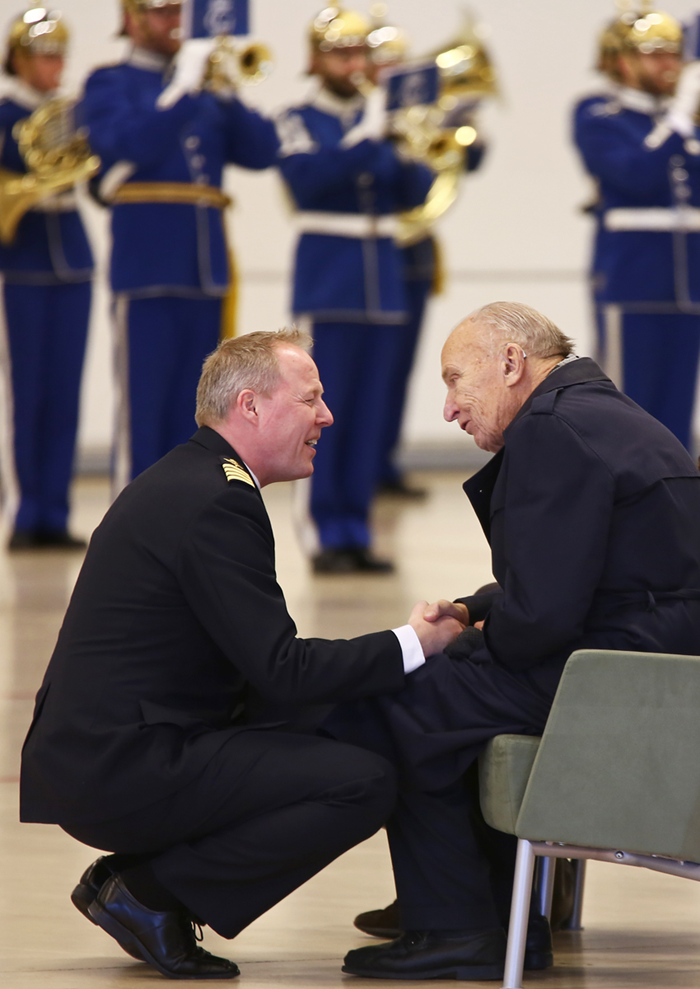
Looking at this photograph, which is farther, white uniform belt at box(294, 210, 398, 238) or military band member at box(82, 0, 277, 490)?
white uniform belt at box(294, 210, 398, 238)

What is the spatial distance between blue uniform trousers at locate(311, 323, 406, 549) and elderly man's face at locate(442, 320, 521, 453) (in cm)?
372

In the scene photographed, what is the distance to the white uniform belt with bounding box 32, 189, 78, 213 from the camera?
657 centimetres

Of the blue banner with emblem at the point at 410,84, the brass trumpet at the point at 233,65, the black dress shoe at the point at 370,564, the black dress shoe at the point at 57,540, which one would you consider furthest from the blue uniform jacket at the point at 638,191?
the black dress shoe at the point at 57,540

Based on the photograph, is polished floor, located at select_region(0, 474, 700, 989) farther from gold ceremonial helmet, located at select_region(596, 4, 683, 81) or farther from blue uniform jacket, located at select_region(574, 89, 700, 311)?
gold ceremonial helmet, located at select_region(596, 4, 683, 81)

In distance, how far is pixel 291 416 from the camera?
98.1 inches

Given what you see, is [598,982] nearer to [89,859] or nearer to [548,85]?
[89,859]

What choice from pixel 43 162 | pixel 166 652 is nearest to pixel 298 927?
pixel 166 652

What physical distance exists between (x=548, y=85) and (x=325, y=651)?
841 cm

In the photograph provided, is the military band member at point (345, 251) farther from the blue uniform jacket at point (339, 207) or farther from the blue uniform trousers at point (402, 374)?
the blue uniform trousers at point (402, 374)

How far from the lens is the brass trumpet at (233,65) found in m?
6.03

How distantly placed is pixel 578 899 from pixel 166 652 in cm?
79

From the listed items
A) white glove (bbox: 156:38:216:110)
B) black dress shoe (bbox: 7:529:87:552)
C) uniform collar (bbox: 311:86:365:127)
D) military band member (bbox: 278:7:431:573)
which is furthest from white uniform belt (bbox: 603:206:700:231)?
black dress shoe (bbox: 7:529:87:552)

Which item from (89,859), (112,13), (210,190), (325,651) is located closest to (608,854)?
(325,651)

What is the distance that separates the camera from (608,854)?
2.27 m
